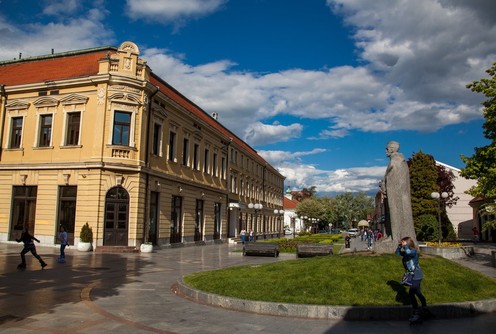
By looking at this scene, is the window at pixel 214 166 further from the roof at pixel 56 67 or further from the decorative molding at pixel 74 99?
the decorative molding at pixel 74 99

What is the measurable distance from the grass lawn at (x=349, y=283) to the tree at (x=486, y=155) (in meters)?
14.2

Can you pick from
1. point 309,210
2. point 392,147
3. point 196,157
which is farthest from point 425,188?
point 309,210

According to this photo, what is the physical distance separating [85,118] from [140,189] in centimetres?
578

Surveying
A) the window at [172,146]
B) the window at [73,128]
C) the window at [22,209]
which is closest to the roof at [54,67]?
the window at [73,128]

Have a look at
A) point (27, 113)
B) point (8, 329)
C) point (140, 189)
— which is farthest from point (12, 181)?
point (8, 329)

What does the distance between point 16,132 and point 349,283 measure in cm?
2731

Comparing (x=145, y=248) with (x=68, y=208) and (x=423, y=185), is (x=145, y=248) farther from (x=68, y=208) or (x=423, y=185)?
(x=423, y=185)

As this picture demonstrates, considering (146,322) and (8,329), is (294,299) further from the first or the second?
(8,329)

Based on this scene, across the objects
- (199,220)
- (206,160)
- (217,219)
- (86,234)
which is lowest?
(86,234)

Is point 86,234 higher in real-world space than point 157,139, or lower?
lower

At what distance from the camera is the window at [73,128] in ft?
88.0

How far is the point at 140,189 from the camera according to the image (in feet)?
86.3

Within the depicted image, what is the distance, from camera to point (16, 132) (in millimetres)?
28875

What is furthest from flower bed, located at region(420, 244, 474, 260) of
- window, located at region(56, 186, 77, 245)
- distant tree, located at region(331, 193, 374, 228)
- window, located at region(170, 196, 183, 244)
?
distant tree, located at region(331, 193, 374, 228)
